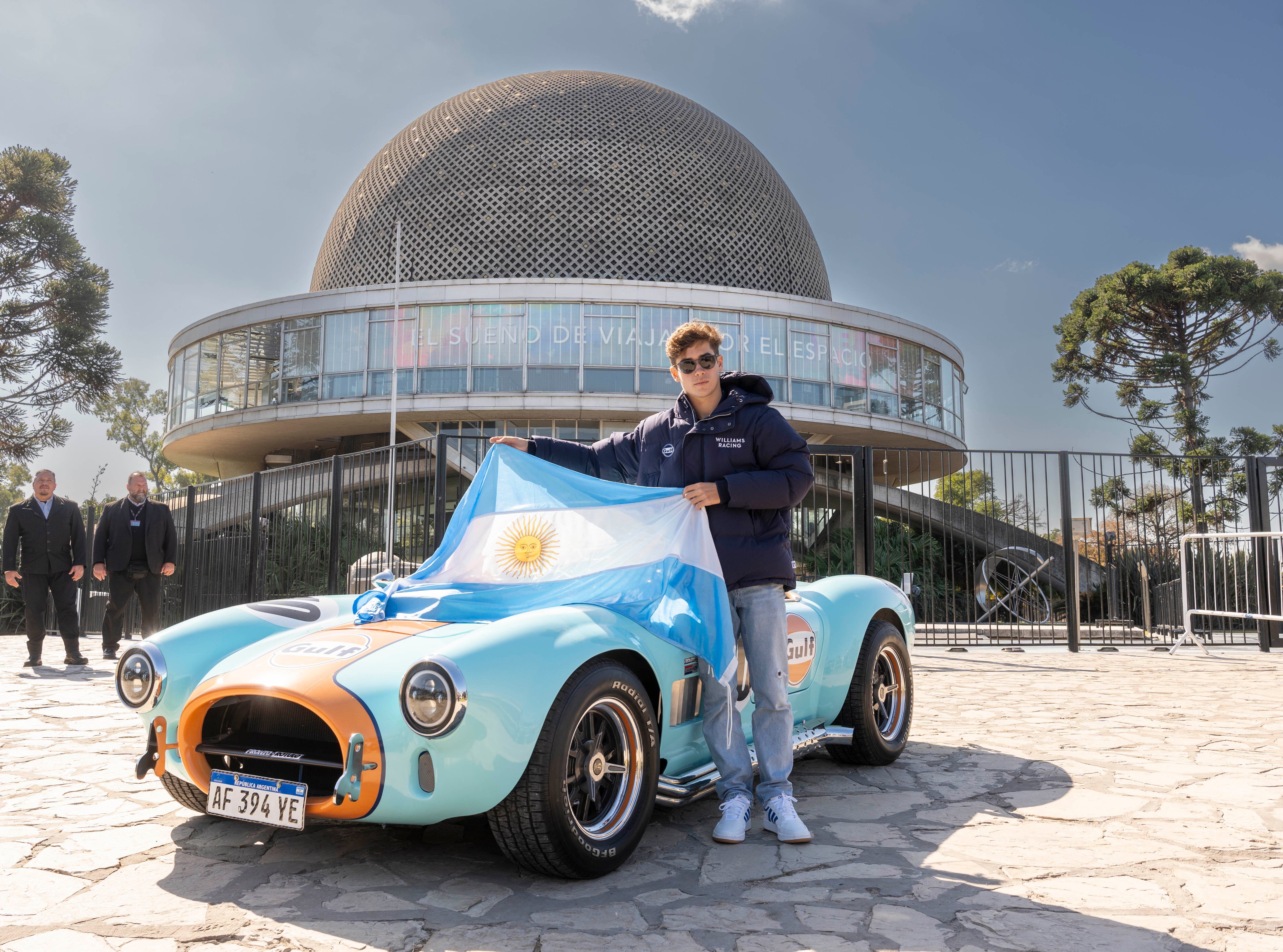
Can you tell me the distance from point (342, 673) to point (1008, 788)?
3109 mm

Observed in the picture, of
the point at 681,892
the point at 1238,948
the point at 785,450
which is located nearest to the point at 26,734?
the point at 681,892

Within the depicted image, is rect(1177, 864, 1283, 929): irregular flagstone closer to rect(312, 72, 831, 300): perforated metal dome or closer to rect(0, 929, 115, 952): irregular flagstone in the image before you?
rect(0, 929, 115, 952): irregular flagstone

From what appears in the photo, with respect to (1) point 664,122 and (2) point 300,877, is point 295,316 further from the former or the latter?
(2) point 300,877

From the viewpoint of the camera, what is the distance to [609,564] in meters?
3.62

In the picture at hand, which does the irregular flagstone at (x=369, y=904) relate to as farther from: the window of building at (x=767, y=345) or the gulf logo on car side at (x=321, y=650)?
the window of building at (x=767, y=345)

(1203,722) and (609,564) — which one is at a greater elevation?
(609,564)

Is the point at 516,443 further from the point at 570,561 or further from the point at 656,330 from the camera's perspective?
the point at 656,330

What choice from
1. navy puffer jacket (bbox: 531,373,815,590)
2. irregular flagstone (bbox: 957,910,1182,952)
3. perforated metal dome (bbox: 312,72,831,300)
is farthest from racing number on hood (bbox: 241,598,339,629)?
perforated metal dome (bbox: 312,72,831,300)

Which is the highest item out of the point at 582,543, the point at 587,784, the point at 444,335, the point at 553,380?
the point at 444,335

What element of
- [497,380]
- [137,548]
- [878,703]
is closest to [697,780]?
[878,703]

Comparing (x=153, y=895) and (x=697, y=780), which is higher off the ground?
(x=697, y=780)

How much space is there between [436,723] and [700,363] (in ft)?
5.91

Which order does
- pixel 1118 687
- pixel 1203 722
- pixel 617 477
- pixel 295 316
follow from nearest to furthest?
pixel 617 477
pixel 1203 722
pixel 1118 687
pixel 295 316

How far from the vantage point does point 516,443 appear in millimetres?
4074
